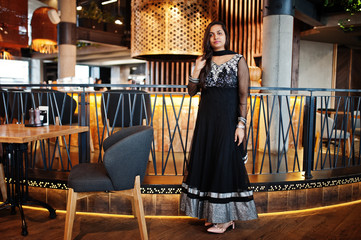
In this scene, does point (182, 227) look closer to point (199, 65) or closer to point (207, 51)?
point (199, 65)

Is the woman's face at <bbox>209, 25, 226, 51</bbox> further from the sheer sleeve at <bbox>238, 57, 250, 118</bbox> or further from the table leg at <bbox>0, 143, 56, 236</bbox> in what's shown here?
the table leg at <bbox>0, 143, 56, 236</bbox>

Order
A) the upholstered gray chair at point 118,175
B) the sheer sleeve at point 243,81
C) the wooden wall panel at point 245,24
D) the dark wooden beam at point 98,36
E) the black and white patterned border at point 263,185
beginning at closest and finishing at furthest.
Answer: the upholstered gray chair at point 118,175 < the sheer sleeve at point 243,81 < the black and white patterned border at point 263,185 < the wooden wall panel at point 245,24 < the dark wooden beam at point 98,36

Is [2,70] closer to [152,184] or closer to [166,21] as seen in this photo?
[166,21]

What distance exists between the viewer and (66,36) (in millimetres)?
7957

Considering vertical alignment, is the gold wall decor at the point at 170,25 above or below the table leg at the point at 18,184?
above

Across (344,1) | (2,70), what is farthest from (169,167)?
(2,70)

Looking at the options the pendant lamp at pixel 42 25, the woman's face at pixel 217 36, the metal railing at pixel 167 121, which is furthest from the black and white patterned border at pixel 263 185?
the pendant lamp at pixel 42 25

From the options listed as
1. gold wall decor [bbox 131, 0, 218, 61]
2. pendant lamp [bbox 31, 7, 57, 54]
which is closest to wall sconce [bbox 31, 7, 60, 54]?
pendant lamp [bbox 31, 7, 57, 54]

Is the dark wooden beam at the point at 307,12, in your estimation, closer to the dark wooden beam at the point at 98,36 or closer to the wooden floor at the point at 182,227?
the wooden floor at the point at 182,227

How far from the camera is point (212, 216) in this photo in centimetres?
256

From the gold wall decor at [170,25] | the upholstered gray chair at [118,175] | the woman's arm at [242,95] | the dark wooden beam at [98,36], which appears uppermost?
the dark wooden beam at [98,36]

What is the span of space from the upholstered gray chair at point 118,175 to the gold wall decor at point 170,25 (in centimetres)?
→ 341

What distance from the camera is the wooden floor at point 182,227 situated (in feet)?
8.72

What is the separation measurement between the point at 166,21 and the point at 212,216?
12.6 feet
